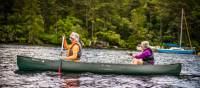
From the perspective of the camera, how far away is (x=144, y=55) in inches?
877

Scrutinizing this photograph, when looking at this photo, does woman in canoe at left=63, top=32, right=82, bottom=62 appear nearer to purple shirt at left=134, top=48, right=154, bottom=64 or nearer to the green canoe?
the green canoe

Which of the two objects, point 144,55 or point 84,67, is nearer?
point 84,67

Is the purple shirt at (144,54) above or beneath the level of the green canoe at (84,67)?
above

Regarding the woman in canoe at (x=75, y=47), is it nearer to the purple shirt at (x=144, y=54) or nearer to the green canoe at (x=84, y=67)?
the green canoe at (x=84, y=67)

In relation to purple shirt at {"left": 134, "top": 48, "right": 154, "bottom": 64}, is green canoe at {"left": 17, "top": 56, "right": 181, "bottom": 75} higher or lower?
lower

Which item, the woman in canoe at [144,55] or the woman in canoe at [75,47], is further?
the woman in canoe at [144,55]

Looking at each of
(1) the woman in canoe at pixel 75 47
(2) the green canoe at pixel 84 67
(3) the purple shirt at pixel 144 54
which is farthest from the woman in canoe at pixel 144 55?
(1) the woman in canoe at pixel 75 47

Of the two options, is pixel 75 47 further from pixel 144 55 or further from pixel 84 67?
pixel 144 55

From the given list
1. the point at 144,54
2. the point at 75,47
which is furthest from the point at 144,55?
the point at 75,47

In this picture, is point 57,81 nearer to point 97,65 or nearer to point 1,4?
point 97,65

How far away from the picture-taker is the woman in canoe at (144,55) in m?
22.2

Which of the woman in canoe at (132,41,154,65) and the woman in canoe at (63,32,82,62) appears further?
the woman in canoe at (132,41,154,65)

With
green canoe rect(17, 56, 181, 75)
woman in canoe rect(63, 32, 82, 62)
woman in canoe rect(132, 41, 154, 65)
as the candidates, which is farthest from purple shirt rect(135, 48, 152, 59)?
woman in canoe rect(63, 32, 82, 62)

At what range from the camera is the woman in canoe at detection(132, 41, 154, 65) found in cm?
2220
